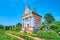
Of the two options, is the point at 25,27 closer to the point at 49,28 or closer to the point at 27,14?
the point at 27,14

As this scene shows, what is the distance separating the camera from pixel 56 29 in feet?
80.4

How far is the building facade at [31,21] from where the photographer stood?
28947 mm

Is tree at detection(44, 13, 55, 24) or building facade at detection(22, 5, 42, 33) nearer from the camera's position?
building facade at detection(22, 5, 42, 33)

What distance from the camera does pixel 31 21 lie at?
2947 centimetres

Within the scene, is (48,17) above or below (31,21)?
above

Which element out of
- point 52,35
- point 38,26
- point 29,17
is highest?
point 29,17

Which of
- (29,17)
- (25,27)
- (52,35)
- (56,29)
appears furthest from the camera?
(25,27)

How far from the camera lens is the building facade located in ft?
95.0

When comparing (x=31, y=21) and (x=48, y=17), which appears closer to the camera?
(x=31, y=21)

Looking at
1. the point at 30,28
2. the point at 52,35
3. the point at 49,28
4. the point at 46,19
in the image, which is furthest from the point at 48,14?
the point at 52,35

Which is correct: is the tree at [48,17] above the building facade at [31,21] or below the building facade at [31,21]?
above

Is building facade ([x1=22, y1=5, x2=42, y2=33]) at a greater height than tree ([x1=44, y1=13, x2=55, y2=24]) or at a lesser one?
lesser

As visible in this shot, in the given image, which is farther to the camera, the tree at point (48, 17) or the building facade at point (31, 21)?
the tree at point (48, 17)

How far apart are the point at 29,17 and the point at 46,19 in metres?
14.2
